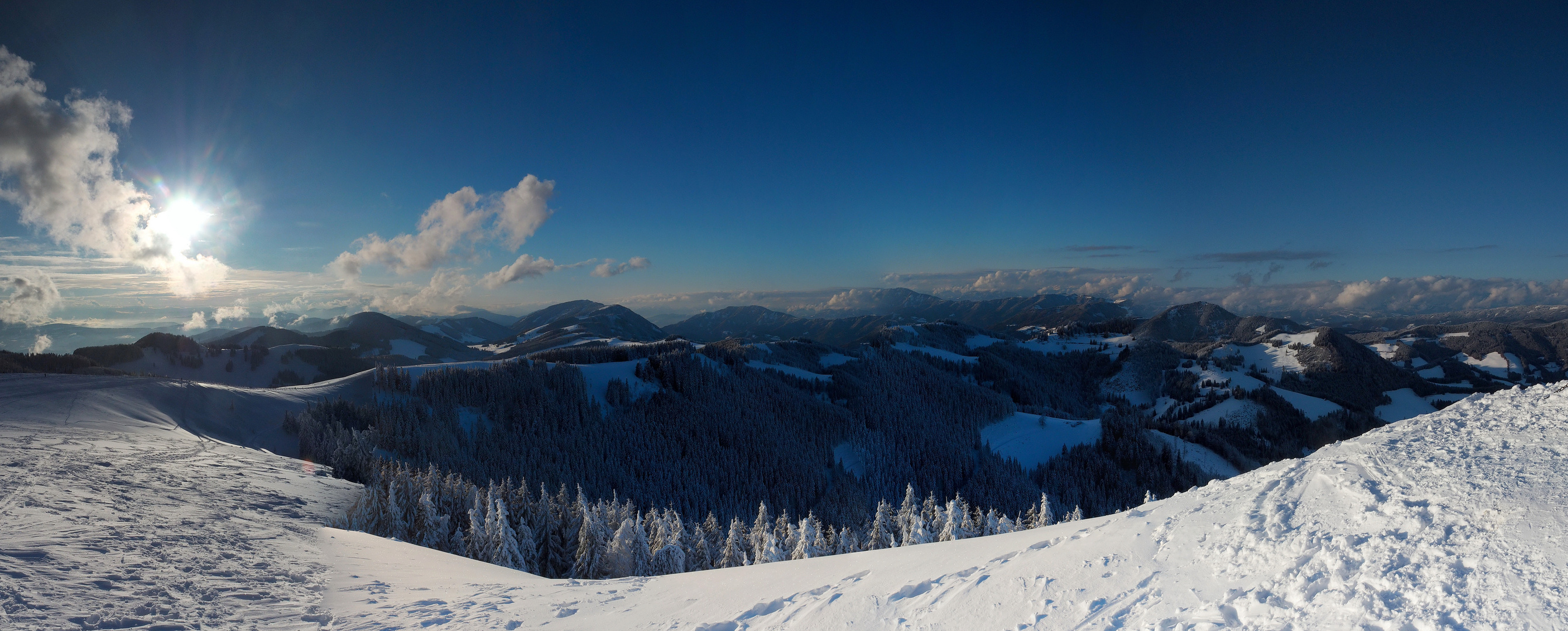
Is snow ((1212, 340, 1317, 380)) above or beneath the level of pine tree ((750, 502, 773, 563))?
beneath

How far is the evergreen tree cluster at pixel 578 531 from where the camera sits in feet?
95.2

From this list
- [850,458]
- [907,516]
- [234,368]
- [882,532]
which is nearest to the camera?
[882,532]

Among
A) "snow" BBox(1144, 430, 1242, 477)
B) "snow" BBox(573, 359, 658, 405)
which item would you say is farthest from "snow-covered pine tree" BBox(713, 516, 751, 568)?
"snow" BBox(1144, 430, 1242, 477)

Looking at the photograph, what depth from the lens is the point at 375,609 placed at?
11523mm

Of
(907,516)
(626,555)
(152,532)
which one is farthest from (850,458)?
(152,532)

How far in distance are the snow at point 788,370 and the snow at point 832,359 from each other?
45.6 ft

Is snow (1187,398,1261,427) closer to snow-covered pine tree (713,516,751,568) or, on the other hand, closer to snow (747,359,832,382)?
snow (747,359,832,382)

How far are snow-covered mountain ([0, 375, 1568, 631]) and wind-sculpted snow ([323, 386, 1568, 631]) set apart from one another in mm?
34

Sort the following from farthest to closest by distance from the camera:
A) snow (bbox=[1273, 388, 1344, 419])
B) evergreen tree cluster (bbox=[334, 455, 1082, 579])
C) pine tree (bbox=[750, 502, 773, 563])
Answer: snow (bbox=[1273, 388, 1344, 419]) < pine tree (bbox=[750, 502, 773, 563]) < evergreen tree cluster (bbox=[334, 455, 1082, 579])

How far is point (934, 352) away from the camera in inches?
7623

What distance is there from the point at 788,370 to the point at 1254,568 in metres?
137

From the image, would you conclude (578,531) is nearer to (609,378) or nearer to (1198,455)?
(609,378)

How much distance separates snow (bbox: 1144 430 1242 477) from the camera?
310ft

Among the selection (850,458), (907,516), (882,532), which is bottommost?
(850,458)
